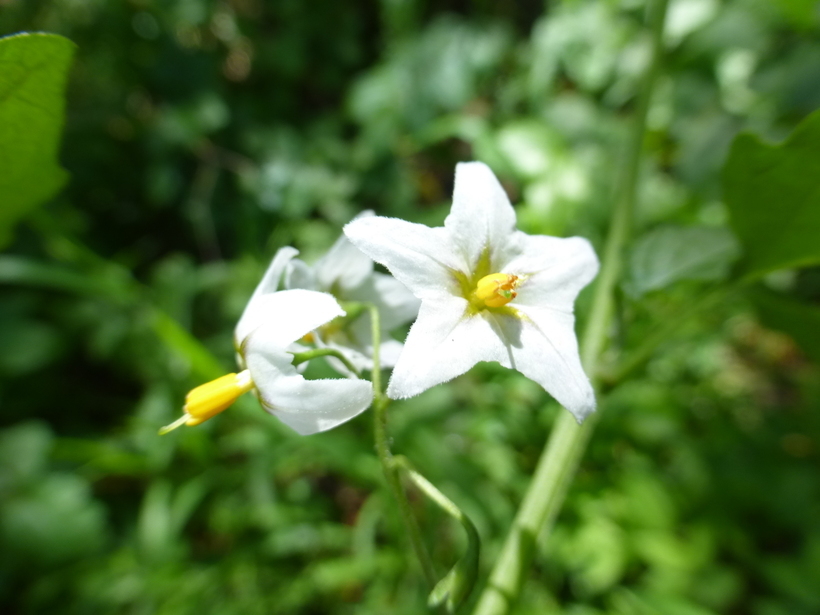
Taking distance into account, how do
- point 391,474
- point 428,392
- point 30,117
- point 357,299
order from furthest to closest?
1. point 428,392
2. point 357,299
3. point 30,117
4. point 391,474

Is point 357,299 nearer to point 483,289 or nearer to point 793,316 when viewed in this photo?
point 483,289

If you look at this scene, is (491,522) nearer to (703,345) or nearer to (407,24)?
(703,345)

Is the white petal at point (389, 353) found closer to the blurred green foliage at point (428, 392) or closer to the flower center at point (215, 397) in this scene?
the flower center at point (215, 397)

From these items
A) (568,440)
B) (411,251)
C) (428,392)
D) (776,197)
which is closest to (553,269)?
(411,251)

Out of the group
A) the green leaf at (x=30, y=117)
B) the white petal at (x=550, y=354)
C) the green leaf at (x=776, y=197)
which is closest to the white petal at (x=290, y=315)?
the white petal at (x=550, y=354)

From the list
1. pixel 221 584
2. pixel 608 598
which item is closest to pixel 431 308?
Answer: pixel 608 598
